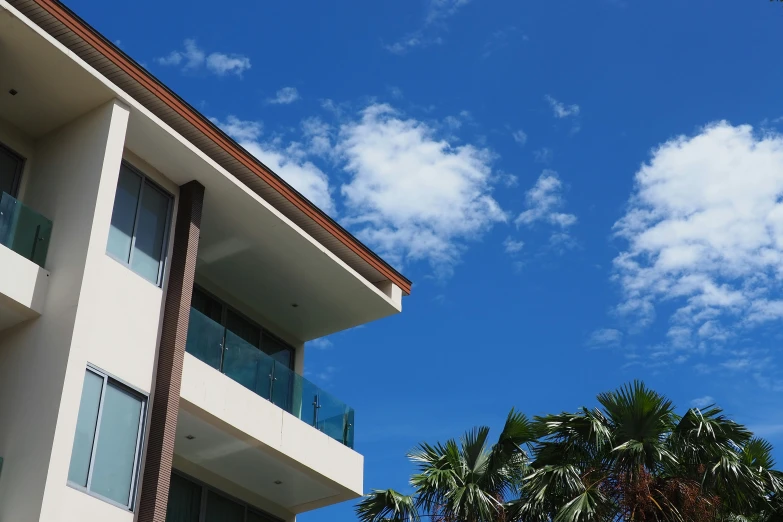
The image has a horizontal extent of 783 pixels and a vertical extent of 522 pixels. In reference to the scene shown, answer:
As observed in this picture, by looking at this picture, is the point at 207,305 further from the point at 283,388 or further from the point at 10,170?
the point at 10,170

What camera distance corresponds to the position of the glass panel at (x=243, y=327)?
21.9 meters

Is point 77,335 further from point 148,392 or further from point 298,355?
point 298,355

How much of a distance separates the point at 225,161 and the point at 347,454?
6556 mm

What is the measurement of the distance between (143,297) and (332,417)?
18.0 ft

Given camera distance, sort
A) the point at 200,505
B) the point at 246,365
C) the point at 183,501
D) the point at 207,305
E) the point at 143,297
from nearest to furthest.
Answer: the point at 143,297 → the point at 183,501 → the point at 246,365 → the point at 200,505 → the point at 207,305

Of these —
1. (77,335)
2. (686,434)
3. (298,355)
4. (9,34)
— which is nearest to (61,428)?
(77,335)

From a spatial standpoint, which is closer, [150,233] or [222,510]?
[150,233]

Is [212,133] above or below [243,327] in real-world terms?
above

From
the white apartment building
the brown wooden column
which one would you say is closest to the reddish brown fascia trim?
the white apartment building

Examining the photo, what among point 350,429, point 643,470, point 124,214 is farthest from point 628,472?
point 124,214

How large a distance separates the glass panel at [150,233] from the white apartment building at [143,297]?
0.04m

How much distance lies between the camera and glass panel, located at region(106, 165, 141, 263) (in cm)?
1730

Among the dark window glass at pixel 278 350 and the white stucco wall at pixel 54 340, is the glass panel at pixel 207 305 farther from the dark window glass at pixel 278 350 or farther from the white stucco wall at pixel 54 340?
the white stucco wall at pixel 54 340

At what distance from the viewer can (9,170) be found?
1734 cm
